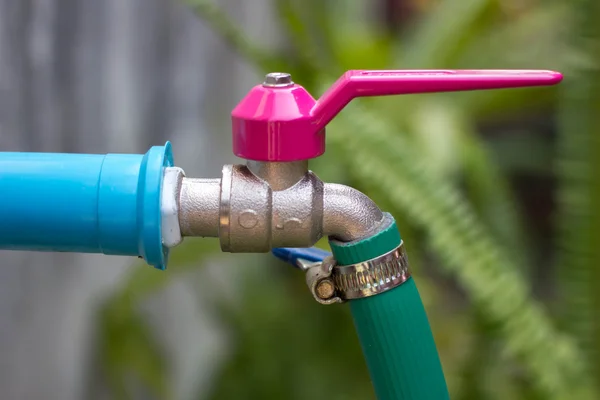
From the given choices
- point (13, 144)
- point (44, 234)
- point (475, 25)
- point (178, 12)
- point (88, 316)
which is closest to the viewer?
point (44, 234)

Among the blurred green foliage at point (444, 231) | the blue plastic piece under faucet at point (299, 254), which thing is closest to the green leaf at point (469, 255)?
the blurred green foliage at point (444, 231)

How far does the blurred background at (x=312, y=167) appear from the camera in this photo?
1.65ft

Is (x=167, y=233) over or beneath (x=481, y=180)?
over

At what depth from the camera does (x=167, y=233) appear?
264mm

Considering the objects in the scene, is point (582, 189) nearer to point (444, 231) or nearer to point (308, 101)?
point (444, 231)

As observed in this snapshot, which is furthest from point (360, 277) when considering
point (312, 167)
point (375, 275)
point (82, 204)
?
point (312, 167)

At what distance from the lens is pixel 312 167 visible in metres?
0.80

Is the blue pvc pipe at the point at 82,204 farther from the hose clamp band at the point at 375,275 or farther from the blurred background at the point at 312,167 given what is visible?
the blurred background at the point at 312,167

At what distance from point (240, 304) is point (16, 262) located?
0.42 metres

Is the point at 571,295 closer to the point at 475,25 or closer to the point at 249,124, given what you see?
the point at 249,124

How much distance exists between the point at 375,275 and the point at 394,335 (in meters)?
0.03

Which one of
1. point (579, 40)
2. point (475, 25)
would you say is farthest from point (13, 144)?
point (475, 25)

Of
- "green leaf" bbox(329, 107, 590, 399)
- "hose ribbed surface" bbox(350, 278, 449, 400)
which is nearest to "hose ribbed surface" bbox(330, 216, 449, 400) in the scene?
"hose ribbed surface" bbox(350, 278, 449, 400)

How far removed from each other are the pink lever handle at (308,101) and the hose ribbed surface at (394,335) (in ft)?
0.14
